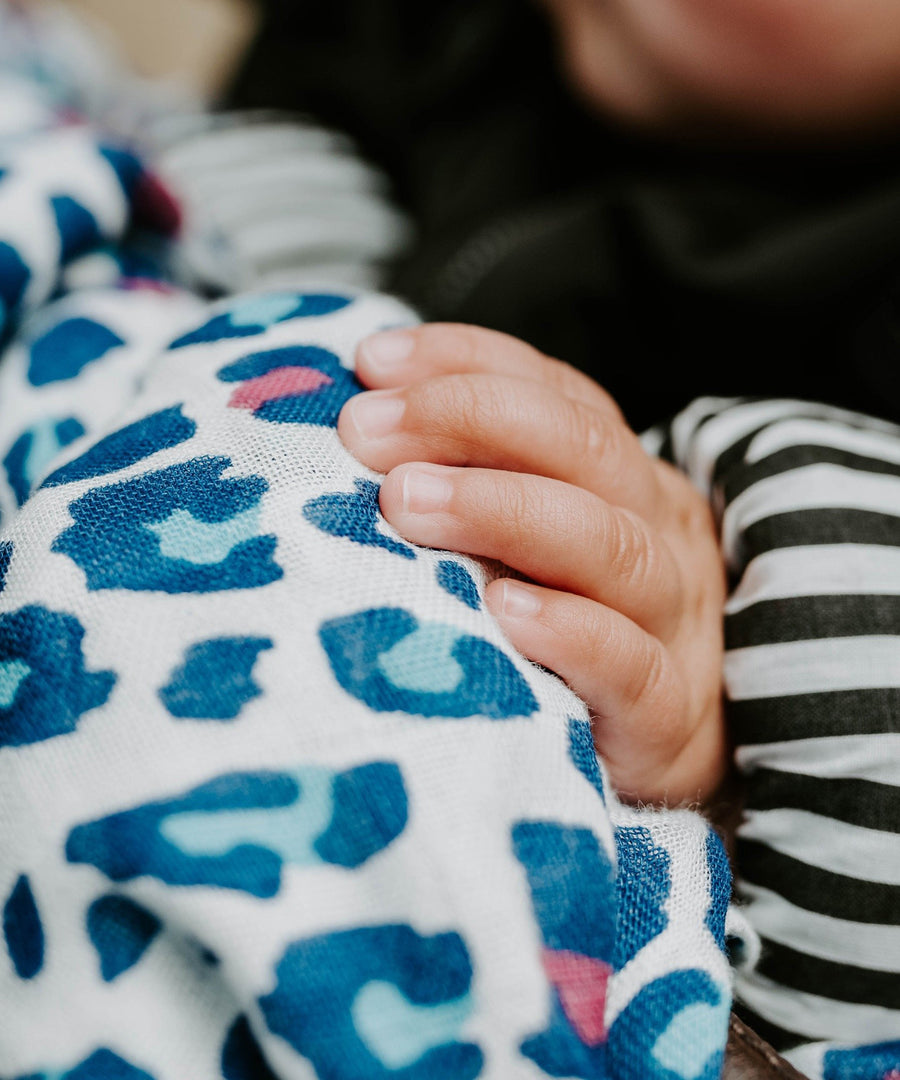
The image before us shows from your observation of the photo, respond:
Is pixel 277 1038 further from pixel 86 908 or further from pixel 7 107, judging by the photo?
pixel 7 107

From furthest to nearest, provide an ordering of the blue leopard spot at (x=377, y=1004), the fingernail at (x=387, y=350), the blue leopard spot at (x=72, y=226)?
the blue leopard spot at (x=72, y=226)
the fingernail at (x=387, y=350)
the blue leopard spot at (x=377, y=1004)

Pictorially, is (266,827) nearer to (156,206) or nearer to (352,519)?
(352,519)

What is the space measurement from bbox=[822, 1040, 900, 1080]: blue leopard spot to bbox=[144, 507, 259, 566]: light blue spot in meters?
0.28

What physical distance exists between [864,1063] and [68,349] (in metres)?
0.44

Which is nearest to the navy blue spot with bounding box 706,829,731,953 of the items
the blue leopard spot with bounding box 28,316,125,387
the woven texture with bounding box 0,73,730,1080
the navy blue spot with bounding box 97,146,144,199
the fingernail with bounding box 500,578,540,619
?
the woven texture with bounding box 0,73,730,1080

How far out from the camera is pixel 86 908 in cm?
23

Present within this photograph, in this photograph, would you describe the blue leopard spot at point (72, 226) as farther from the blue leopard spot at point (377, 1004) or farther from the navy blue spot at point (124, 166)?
the blue leopard spot at point (377, 1004)

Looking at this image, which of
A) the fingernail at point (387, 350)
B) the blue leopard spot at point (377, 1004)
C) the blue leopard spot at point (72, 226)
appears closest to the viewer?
the blue leopard spot at point (377, 1004)

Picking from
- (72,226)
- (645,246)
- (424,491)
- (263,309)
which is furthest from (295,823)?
(645,246)

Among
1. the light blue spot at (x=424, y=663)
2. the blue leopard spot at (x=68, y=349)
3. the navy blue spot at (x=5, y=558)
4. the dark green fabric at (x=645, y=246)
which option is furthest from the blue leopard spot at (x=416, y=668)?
the dark green fabric at (x=645, y=246)

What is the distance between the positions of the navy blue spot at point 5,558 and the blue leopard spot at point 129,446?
0.02 m

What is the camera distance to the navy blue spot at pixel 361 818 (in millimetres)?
223

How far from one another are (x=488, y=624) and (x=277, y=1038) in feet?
0.41

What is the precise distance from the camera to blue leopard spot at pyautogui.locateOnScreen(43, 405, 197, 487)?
28cm
